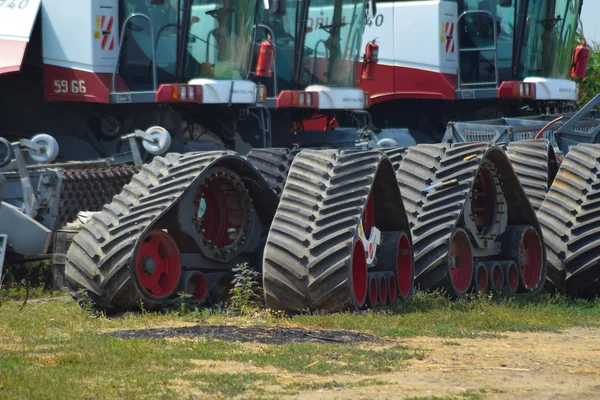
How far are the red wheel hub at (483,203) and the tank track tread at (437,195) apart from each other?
48 centimetres

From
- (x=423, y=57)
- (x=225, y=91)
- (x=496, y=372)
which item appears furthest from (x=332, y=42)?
(x=496, y=372)

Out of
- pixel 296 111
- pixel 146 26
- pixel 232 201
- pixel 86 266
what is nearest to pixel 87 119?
pixel 146 26

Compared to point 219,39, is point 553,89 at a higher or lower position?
lower

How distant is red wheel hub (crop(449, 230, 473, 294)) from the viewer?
1048 cm

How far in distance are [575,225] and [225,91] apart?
24.4 ft

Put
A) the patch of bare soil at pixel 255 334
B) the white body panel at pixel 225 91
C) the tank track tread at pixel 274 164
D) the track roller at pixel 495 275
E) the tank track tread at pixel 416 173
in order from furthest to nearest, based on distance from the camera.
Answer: the white body panel at pixel 225 91, the track roller at pixel 495 275, the tank track tread at pixel 274 164, the tank track tread at pixel 416 173, the patch of bare soil at pixel 255 334

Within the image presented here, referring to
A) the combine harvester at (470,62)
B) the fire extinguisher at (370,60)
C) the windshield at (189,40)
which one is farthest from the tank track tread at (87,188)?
the fire extinguisher at (370,60)

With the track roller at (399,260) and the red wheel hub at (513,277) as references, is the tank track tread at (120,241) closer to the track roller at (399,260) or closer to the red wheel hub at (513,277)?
the track roller at (399,260)

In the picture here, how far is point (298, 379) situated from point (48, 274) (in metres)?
5.66

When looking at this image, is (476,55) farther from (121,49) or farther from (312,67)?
(121,49)

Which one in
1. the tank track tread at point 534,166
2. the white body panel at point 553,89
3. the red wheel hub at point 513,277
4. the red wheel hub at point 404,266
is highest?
the white body panel at point 553,89

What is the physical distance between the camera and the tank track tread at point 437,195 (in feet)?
32.7

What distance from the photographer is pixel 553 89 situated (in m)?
24.3

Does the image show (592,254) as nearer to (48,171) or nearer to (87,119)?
(48,171)
